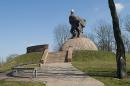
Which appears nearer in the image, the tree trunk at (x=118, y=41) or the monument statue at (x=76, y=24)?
the tree trunk at (x=118, y=41)

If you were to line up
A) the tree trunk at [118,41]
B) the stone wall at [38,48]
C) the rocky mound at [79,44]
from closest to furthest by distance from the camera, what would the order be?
the tree trunk at [118,41], the rocky mound at [79,44], the stone wall at [38,48]

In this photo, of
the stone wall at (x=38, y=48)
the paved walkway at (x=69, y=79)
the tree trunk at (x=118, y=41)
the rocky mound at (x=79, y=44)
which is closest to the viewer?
the paved walkway at (x=69, y=79)

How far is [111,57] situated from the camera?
4300 cm

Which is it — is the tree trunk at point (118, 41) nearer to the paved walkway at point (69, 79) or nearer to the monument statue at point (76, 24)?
the paved walkway at point (69, 79)

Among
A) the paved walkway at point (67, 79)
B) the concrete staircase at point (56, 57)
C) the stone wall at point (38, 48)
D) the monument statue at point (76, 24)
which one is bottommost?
the paved walkway at point (67, 79)

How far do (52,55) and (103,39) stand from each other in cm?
4681

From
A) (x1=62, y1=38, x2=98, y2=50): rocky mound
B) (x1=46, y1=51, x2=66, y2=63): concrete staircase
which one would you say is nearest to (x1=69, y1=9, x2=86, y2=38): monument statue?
(x1=62, y1=38, x2=98, y2=50): rocky mound

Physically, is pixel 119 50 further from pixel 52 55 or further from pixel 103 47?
pixel 103 47

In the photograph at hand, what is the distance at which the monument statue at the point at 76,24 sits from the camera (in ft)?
162

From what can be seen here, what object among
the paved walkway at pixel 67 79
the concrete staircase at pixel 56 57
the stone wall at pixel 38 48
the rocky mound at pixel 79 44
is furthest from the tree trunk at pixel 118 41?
the stone wall at pixel 38 48

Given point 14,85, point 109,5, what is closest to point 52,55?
point 109,5

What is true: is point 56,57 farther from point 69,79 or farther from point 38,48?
point 69,79

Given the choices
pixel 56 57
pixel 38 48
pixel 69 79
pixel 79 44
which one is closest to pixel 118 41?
pixel 69 79

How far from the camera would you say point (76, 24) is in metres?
50.2
